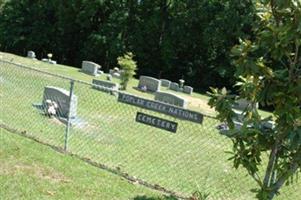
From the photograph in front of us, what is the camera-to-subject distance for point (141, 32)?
49.0 metres

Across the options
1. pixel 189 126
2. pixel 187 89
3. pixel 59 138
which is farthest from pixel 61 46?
pixel 59 138

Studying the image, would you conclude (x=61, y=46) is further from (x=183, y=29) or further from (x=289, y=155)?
(x=289, y=155)

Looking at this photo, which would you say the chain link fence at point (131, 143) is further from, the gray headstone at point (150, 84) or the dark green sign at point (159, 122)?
the gray headstone at point (150, 84)

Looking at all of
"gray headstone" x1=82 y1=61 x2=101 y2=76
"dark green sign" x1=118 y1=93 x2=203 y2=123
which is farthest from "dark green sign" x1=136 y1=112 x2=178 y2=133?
"gray headstone" x1=82 y1=61 x2=101 y2=76

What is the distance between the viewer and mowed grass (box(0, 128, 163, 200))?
6.27m

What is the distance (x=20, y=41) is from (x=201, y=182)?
45.9 meters

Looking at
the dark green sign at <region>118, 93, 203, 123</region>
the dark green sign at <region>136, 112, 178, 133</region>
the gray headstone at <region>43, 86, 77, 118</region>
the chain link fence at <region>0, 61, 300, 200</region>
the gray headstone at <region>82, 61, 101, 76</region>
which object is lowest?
the gray headstone at <region>82, 61, 101, 76</region>

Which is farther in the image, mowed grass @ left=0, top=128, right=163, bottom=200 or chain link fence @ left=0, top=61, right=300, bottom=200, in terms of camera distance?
chain link fence @ left=0, top=61, right=300, bottom=200

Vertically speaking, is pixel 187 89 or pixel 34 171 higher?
pixel 34 171

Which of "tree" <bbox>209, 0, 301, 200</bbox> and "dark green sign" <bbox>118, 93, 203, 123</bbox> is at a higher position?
"tree" <bbox>209, 0, 301, 200</bbox>

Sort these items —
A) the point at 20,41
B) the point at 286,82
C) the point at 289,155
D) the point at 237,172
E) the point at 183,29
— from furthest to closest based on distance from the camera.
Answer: the point at 20,41
the point at 183,29
the point at 237,172
the point at 289,155
the point at 286,82

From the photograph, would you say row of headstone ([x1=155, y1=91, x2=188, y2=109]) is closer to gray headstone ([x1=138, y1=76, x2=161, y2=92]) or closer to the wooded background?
gray headstone ([x1=138, y1=76, x2=161, y2=92])

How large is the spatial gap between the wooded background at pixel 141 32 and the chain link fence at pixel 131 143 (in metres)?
30.3

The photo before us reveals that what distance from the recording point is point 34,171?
703cm
